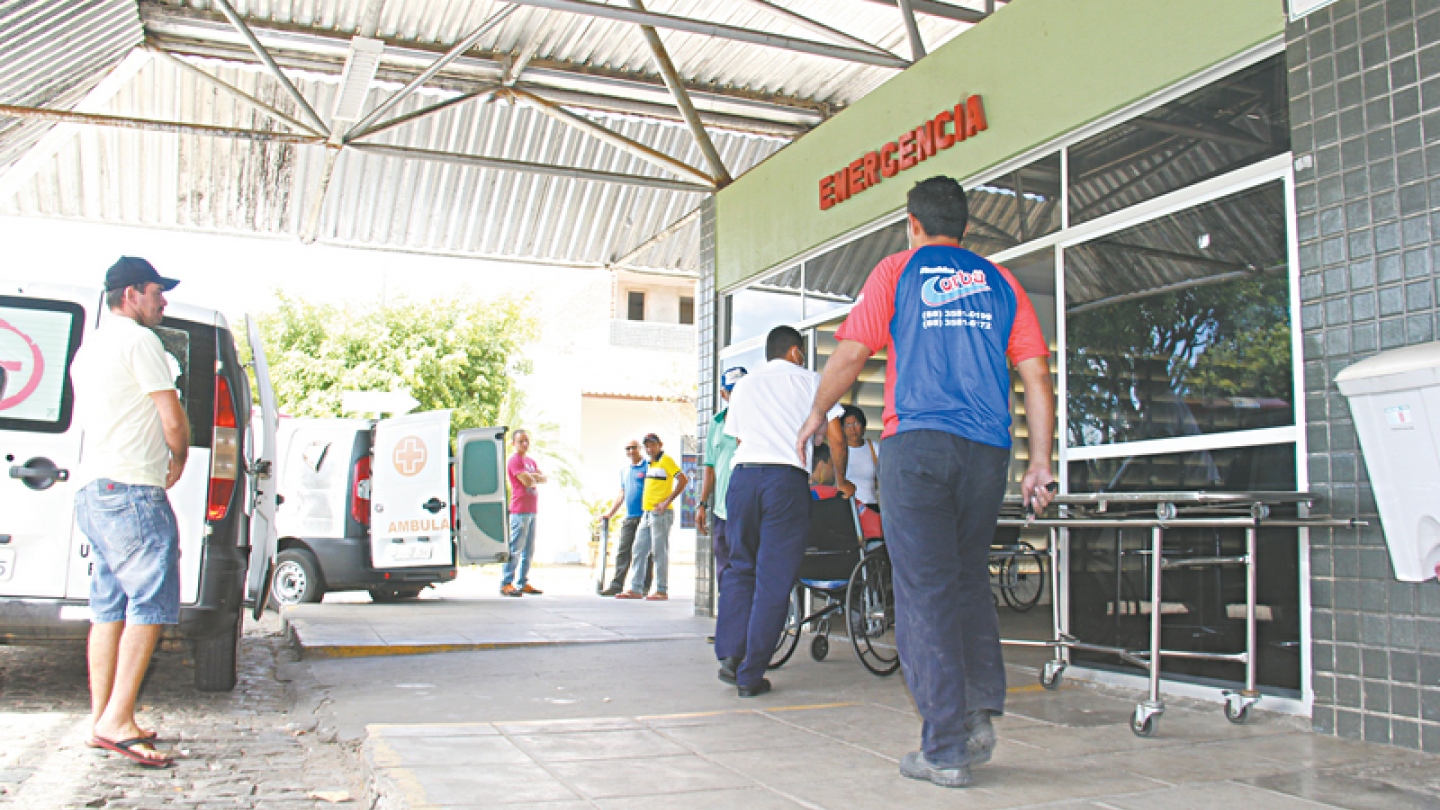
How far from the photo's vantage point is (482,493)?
12.4 meters

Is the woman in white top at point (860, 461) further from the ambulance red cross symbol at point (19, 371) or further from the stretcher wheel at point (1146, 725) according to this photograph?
the ambulance red cross symbol at point (19, 371)

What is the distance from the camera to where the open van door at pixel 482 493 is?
12.3 m

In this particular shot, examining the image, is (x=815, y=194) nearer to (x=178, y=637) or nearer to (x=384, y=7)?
(x=384, y=7)

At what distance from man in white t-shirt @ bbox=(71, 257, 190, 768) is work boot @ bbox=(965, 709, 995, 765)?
2.93 metres

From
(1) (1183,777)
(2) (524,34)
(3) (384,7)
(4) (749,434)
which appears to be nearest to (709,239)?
(2) (524,34)

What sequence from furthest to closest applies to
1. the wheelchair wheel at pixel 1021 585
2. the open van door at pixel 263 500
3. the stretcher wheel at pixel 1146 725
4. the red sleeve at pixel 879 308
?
the wheelchair wheel at pixel 1021 585
the open van door at pixel 263 500
the stretcher wheel at pixel 1146 725
the red sleeve at pixel 879 308

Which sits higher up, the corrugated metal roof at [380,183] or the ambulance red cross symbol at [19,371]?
the corrugated metal roof at [380,183]

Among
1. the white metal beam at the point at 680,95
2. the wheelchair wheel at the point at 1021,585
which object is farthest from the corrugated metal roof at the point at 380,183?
the wheelchair wheel at the point at 1021,585

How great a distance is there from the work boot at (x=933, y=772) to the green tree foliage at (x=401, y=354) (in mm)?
22146

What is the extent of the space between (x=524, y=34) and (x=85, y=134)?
458 cm

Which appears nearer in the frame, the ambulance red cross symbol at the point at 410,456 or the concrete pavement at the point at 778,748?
the concrete pavement at the point at 778,748

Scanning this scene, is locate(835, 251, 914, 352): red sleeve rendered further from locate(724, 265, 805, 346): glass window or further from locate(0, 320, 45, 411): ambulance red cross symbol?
locate(724, 265, 805, 346): glass window

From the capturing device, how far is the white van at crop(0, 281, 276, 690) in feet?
15.2

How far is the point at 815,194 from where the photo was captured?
9078 millimetres
